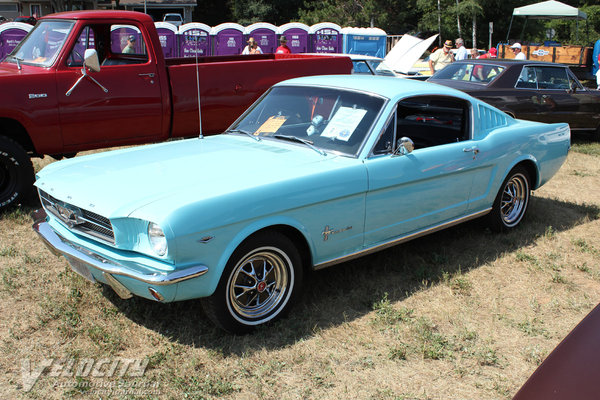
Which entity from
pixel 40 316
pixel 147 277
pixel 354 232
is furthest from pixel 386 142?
pixel 40 316

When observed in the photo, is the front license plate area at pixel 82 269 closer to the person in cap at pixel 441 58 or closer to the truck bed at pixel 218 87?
the truck bed at pixel 218 87

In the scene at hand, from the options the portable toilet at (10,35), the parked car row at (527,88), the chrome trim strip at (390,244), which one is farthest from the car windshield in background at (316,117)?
the portable toilet at (10,35)

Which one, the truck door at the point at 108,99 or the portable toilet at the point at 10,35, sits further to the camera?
the portable toilet at the point at 10,35

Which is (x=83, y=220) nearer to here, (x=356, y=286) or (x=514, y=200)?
(x=356, y=286)

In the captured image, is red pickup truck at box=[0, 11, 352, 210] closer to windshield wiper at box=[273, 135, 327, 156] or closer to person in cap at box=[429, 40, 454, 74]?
windshield wiper at box=[273, 135, 327, 156]

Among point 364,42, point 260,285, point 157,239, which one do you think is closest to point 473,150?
point 260,285

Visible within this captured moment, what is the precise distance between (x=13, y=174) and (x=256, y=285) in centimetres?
358

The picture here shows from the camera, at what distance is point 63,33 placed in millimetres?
6301

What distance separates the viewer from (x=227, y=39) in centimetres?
1895

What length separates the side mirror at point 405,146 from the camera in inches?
162

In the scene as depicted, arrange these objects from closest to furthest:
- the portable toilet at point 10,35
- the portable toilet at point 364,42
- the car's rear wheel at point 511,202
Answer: the car's rear wheel at point 511,202 → the portable toilet at point 10,35 → the portable toilet at point 364,42

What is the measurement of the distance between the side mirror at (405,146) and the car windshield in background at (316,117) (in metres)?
0.27

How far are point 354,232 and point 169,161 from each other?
4.64 feet

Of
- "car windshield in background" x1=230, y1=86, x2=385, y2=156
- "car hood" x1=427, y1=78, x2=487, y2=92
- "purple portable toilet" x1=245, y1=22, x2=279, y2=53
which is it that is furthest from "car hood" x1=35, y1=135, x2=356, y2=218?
"purple portable toilet" x1=245, y1=22, x2=279, y2=53
